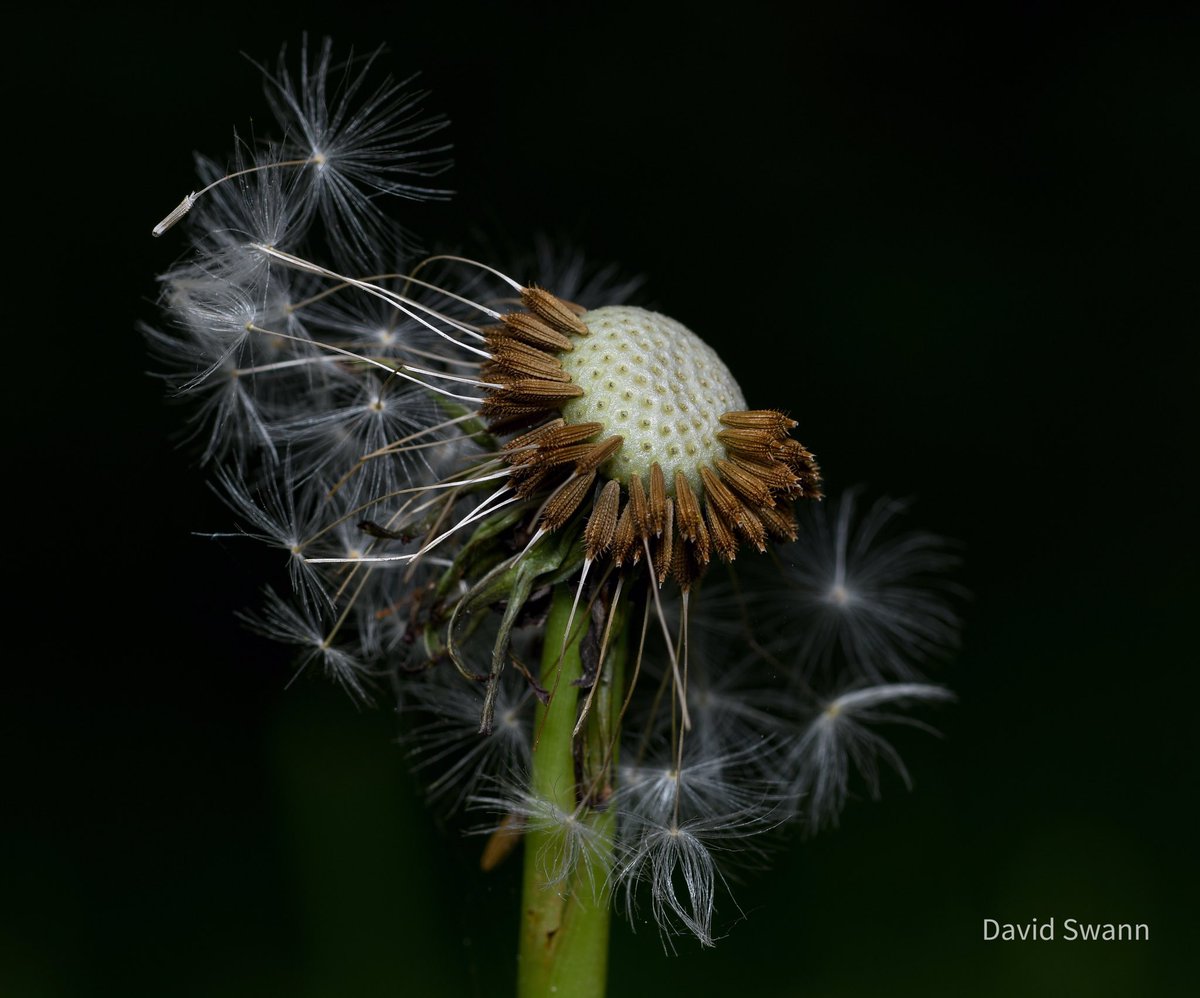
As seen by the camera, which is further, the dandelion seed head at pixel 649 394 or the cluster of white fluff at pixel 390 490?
the cluster of white fluff at pixel 390 490

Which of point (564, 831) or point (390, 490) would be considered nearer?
point (564, 831)

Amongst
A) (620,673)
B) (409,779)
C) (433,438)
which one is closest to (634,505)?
(620,673)

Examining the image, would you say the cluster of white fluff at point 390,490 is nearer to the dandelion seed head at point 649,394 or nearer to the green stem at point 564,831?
the green stem at point 564,831

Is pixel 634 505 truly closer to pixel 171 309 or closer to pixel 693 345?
pixel 693 345

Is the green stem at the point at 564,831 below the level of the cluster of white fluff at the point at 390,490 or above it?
below

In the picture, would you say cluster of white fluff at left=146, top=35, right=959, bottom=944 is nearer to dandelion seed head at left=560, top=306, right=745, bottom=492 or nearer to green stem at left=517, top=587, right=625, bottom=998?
green stem at left=517, top=587, right=625, bottom=998

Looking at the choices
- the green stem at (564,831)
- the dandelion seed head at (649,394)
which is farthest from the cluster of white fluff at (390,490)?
the dandelion seed head at (649,394)

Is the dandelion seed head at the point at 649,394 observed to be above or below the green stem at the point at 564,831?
above
